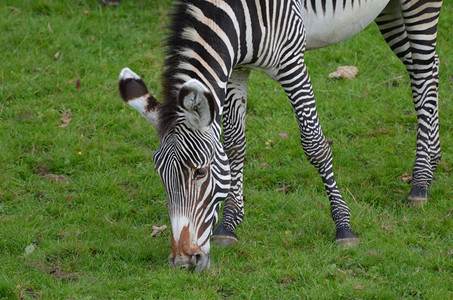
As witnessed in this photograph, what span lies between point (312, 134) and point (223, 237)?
4.64 ft

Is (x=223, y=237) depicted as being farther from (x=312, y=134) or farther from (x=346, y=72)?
(x=346, y=72)

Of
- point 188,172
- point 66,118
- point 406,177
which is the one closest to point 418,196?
point 406,177

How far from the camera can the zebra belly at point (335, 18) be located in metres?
7.25

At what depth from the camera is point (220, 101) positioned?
20.3 feet

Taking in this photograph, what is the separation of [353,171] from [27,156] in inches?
166

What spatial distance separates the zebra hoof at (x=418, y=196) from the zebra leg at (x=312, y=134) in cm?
116

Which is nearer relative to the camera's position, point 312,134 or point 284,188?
point 312,134

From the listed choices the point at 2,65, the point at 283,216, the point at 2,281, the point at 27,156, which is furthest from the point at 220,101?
the point at 2,65

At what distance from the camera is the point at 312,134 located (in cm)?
695

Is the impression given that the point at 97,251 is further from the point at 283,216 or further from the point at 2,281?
the point at 283,216

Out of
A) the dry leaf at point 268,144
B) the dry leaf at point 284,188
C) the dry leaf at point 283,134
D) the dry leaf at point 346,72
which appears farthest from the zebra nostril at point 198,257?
the dry leaf at point 346,72

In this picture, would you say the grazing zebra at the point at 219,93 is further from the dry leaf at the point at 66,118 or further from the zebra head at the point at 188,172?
the dry leaf at the point at 66,118

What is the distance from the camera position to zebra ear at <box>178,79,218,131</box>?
5.39 m

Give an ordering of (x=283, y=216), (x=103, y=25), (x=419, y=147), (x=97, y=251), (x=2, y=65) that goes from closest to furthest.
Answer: (x=97, y=251) → (x=283, y=216) → (x=419, y=147) → (x=2, y=65) → (x=103, y=25)
